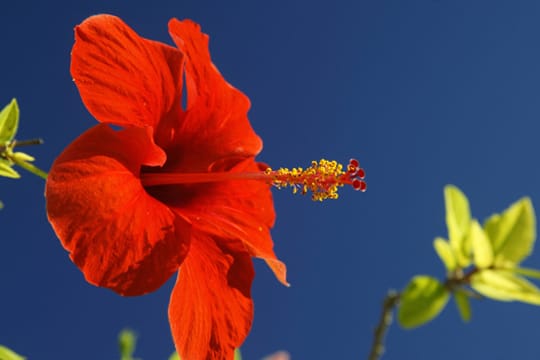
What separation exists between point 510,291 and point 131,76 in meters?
1.25

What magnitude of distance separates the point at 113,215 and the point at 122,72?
1.37 feet

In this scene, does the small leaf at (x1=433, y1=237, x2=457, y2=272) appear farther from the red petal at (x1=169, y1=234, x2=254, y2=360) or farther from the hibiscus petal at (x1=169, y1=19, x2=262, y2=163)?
the hibiscus petal at (x1=169, y1=19, x2=262, y2=163)

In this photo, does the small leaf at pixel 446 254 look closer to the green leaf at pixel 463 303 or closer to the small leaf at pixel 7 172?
the green leaf at pixel 463 303

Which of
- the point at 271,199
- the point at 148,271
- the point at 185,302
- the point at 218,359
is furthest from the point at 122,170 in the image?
the point at 271,199

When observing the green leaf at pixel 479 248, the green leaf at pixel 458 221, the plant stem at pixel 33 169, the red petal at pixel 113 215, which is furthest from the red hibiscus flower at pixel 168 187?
the green leaf at pixel 479 248

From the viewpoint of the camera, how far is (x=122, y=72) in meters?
1.75

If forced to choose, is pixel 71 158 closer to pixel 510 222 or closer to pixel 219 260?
pixel 219 260

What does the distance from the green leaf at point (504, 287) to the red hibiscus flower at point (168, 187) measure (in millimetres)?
937

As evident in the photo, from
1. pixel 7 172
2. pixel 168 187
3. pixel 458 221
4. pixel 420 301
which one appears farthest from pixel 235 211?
pixel 420 301

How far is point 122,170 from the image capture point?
66.6 inches

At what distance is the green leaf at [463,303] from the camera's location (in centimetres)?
94

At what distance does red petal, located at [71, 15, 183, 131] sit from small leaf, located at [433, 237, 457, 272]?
3.34ft

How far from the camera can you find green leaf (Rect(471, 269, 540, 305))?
0.86 metres

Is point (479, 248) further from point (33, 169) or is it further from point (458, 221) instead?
point (33, 169)
